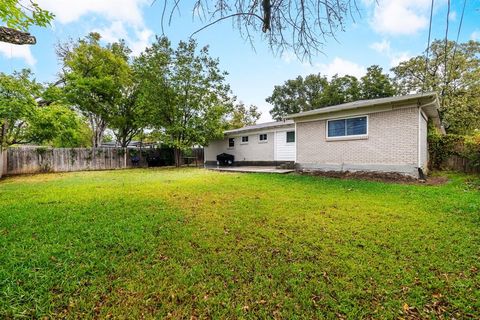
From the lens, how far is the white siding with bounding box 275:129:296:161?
1313 cm

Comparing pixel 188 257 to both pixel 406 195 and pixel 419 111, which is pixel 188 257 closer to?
pixel 406 195

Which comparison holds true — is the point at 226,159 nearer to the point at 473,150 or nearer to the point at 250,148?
the point at 250,148

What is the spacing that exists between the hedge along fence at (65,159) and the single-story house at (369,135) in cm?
1333

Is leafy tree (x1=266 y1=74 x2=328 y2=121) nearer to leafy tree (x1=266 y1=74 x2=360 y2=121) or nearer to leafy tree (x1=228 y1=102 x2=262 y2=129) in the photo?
leafy tree (x1=266 y1=74 x2=360 y2=121)

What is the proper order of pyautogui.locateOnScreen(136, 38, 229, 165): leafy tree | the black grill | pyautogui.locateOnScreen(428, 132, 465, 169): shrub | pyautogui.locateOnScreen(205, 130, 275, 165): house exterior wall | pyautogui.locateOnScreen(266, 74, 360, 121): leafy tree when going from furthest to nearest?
pyautogui.locateOnScreen(266, 74, 360, 121): leafy tree → the black grill → pyautogui.locateOnScreen(136, 38, 229, 165): leafy tree → pyautogui.locateOnScreen(205, 130, 275, 165): house exterior wall → pyautogui.locateOnScreen(428, 132, 465, 169): shrub

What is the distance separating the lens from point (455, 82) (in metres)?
17.6

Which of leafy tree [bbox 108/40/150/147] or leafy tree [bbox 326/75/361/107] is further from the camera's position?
leafy tree [bbox 326/75/361/107]

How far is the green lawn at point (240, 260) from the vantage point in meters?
1.86

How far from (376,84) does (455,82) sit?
24.6 ft

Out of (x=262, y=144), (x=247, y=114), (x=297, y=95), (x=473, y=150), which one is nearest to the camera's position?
(x=473, y=150)

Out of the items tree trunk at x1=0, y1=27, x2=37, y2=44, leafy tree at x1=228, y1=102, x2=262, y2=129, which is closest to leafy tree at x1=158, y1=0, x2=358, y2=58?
tree trunk at x1=0, y1=27, x2=37, y2=44

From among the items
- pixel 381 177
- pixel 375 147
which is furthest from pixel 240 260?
pixel 375 147

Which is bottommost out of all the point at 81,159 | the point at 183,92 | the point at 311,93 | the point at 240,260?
the point at 240,260

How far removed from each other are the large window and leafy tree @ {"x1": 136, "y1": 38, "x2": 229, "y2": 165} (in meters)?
8.48
